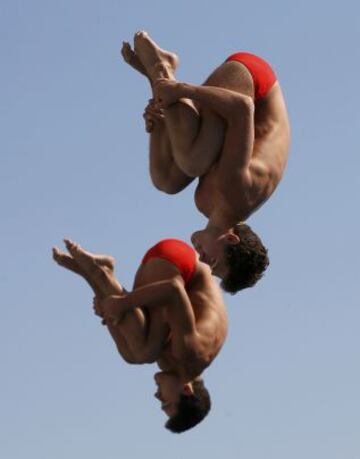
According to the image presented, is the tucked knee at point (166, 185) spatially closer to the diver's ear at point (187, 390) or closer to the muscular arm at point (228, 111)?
the muscular arm at point (228, 111)

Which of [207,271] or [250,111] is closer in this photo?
[250,111]

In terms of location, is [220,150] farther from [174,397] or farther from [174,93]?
[174,397]

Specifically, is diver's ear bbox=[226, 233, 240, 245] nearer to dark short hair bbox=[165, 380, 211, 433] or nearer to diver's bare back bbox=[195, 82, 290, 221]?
diver's bare back bbox=[195, 82, 290, 221]

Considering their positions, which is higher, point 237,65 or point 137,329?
point 237,65

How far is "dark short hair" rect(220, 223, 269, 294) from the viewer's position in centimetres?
2222

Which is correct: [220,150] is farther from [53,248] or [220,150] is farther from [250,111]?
[53,248]

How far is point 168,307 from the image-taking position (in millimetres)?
22453

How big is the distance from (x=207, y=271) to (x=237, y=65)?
7.47ft

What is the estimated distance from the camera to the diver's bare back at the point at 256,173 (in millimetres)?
21812

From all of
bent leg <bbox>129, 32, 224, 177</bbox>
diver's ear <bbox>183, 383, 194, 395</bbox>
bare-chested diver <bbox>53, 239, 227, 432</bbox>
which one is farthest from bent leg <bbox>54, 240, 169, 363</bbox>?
bent leg <bbox>129, 32, 224, 177</bbox>

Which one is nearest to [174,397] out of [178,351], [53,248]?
[178,351]

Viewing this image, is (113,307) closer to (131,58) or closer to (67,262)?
(67,262)

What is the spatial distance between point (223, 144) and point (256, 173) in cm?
44

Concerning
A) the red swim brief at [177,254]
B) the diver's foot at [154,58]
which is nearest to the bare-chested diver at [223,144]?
the diver's foot at [154,58]
